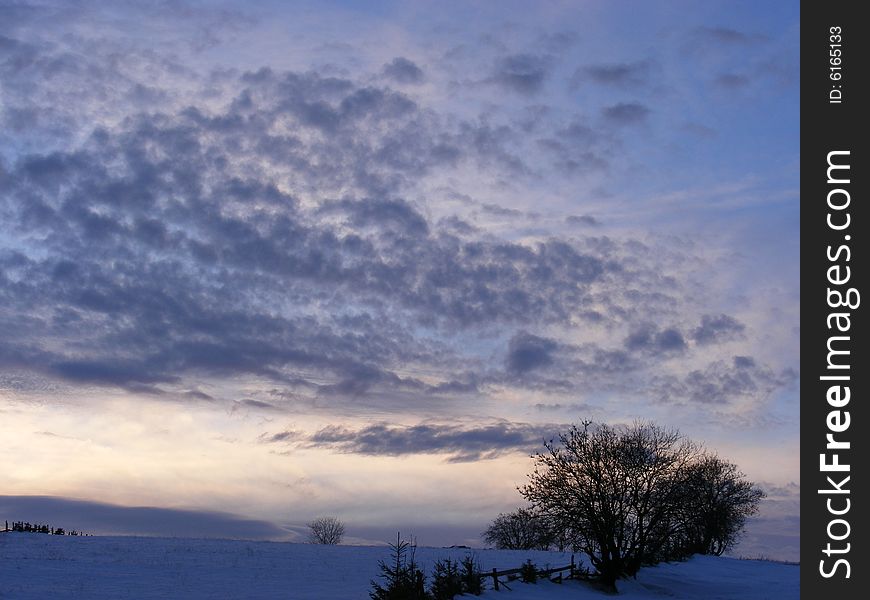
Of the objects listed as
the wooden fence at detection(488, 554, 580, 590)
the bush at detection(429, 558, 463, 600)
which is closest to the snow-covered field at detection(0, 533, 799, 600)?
the wooden fence at detection(488, 554, 580, 590)

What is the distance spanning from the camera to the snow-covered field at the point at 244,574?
4141cm

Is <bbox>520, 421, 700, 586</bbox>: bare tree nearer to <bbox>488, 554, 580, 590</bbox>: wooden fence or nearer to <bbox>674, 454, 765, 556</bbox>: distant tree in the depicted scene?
<bbox>488, 554, 580, 590</bbox>: wooden fence

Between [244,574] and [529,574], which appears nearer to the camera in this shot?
[529,574]

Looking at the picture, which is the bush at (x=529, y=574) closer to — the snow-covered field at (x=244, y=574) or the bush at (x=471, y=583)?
the snow-covered field at (x=244, y=574)

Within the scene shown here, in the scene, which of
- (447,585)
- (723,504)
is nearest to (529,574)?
(447,585)

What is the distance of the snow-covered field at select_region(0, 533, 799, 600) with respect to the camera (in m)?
41.4

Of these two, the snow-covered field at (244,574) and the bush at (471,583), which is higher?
the bush at (471,583)

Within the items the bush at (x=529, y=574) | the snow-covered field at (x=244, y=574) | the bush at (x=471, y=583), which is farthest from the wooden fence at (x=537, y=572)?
the snow-covered field at (x=244, y=574)

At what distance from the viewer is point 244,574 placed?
5138 centimetres

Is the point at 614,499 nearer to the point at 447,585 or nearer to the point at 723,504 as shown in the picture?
the point at 447,585

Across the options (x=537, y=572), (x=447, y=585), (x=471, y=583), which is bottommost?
(x=537, y=572)

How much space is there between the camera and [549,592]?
149ft

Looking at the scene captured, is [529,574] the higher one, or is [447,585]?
[447,585]
